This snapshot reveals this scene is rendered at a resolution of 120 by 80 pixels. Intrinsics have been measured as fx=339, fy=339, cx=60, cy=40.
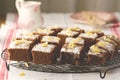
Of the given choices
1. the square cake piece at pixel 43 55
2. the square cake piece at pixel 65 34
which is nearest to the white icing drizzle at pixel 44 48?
the square cake piece at pixel 43 55

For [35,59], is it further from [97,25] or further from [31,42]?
[97,25]

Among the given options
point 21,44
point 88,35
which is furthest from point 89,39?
point 21,44

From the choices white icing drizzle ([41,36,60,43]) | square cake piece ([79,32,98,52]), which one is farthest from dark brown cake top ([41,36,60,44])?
square cake piece ([79,32,98,52])

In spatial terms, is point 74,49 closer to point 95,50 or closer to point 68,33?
point 95,50

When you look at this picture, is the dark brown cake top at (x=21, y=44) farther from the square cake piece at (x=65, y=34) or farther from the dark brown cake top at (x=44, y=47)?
the square cake piece at (x=65, y=34)

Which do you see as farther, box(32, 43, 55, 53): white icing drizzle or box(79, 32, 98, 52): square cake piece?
box(79, 32, 98, 52): square cake piece

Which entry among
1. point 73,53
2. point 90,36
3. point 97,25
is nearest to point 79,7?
point 97,25

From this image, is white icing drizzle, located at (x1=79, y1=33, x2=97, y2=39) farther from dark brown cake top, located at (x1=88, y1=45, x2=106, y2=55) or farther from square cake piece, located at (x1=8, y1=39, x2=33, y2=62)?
square cake piece, located at (x1=8, y1=39, x2=33, y2=62)
